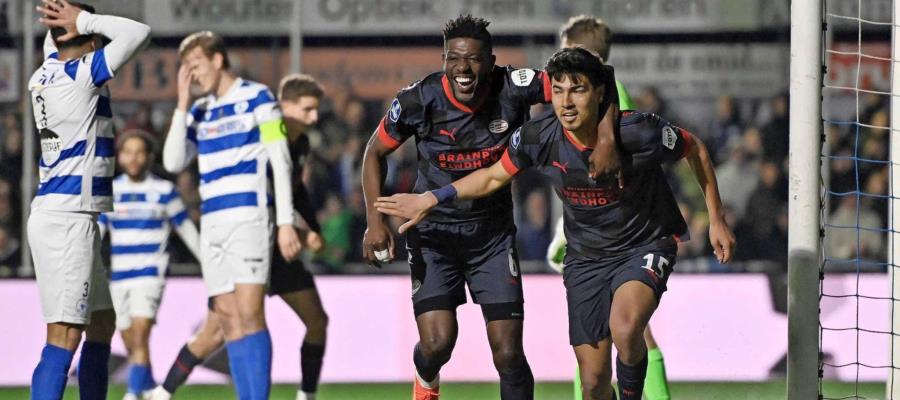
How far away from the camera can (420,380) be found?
5.64m

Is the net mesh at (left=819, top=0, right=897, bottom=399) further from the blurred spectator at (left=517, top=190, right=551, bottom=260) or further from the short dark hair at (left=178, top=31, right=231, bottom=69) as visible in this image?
the short dark hair at (left=178, top=31, right=231, bottom=69)

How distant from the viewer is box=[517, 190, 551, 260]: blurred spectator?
32.2 ft

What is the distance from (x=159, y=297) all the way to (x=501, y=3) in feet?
11.2

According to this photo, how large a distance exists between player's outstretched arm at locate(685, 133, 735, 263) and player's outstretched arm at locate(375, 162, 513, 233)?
0.70m

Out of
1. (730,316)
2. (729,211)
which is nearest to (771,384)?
(730,316)

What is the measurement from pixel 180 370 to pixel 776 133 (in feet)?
16.1

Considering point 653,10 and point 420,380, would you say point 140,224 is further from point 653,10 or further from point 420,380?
point 653,10

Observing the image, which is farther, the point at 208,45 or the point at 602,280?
the point at 208,45

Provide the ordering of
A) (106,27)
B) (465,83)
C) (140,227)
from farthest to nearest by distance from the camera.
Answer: (140,227), (106,27), (465,83)

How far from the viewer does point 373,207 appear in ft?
17.6

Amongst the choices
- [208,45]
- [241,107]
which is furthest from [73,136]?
[208,45]

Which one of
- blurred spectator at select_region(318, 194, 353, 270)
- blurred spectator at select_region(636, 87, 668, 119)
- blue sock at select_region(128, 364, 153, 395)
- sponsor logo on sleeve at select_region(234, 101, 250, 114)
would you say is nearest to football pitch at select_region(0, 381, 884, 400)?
blue sock at select_region(128, 364, 153, 395)

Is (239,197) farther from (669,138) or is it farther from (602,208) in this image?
(669,138)

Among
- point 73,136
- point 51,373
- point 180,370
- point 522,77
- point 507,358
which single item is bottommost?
point 180,370
